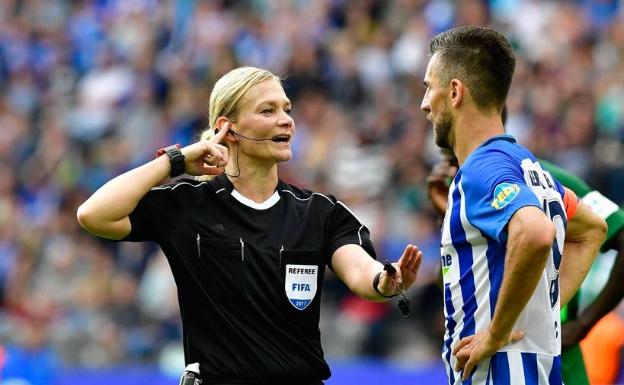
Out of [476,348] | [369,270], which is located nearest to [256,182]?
[369,270]

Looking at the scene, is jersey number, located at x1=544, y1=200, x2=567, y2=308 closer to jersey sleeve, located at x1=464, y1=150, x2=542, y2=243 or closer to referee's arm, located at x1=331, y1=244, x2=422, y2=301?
jersey sleeve, located at x1=464, y1=150, x2=542, y2=243

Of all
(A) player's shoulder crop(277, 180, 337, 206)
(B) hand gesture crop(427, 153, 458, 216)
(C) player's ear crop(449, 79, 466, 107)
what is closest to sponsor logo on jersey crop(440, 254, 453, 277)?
(C) player's ear crop(449, 79, 466, 107)

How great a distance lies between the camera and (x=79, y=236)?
45.9 feet

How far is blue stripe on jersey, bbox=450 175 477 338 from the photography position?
183 inches

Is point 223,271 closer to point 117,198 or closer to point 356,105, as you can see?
point 117,198

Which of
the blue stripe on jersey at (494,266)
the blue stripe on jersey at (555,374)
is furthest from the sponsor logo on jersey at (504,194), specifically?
the blue stripe on jersey at (555,374)

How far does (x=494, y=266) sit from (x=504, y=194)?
30 centimetres

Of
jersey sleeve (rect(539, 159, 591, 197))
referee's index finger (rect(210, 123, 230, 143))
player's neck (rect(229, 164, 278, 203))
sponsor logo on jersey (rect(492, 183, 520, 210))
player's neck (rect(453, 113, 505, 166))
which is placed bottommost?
sponsor logo on jersey (rect(492, 183, 520, 210))

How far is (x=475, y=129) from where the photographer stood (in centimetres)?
477

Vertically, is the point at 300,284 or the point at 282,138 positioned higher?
the point at 282,138

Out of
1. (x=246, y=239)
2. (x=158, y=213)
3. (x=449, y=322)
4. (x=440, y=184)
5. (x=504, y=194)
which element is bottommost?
(x=449, y=322)

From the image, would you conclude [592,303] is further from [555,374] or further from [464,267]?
[464,267]

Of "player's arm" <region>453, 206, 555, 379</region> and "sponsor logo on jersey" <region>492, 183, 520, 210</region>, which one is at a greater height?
"sponsor logo on jersey" <region>492, 183, 520, 210</region>

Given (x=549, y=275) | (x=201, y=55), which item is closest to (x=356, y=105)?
(x=201, y=55)
